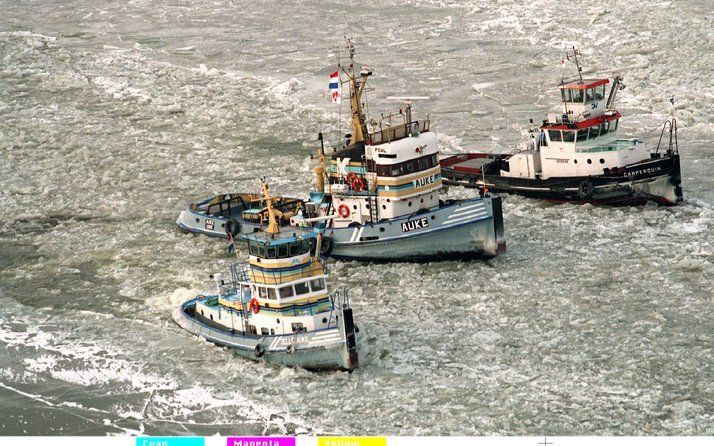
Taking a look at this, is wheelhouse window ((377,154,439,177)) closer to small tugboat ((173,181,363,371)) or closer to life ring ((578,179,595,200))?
life ring ((578,179,595,200))

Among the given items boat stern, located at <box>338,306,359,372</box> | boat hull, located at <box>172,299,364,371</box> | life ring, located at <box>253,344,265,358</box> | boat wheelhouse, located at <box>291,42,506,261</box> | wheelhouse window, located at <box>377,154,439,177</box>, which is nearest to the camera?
boat stern, located at <box>338,306,359,372</box>

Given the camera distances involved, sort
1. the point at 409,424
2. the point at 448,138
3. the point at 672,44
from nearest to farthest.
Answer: the point at 409,424
the point at 448,138
the point at 672,44

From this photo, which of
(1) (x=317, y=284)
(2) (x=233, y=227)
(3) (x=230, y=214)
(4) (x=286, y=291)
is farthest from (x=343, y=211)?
(4) (x=286, y=291)

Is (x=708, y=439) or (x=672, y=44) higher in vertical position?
(x=672, y=44)

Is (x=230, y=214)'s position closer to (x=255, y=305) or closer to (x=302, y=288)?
(x=255, y=305)

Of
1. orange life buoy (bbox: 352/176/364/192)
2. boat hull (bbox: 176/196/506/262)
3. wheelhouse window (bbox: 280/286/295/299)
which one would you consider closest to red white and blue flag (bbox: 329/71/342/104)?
orange life buoy (bbox: 352/176/364/192)

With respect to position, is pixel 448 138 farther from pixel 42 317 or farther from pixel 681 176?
pixel 42 317

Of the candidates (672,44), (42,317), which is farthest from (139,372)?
(672,44)
